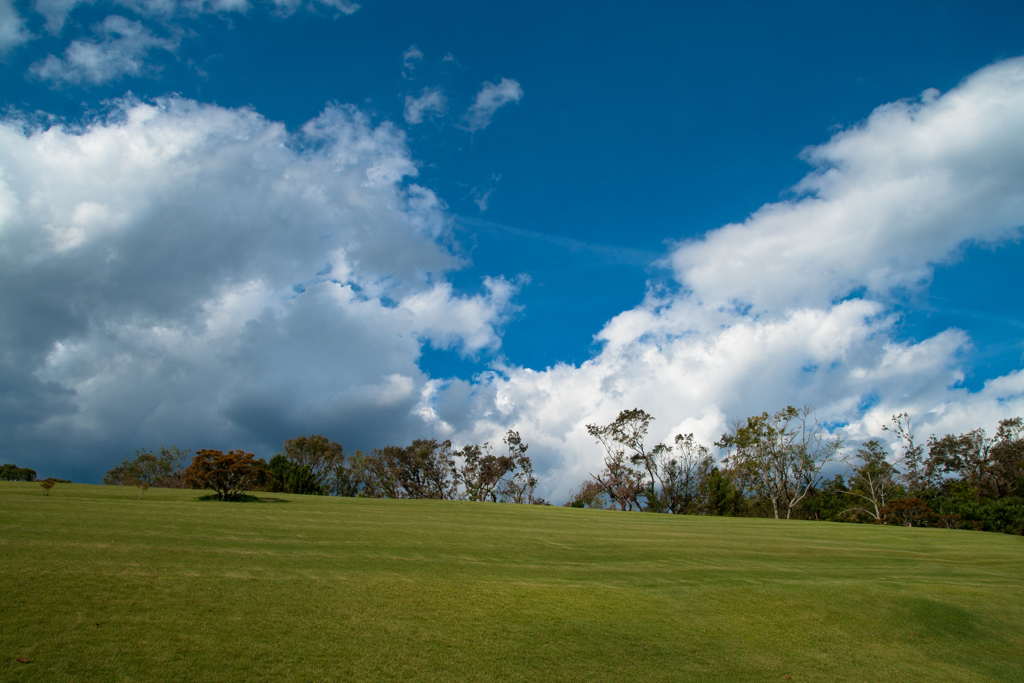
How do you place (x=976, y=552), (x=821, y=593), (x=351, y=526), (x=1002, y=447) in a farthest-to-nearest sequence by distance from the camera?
(x=1002, y=447) → (x=976, y=552) → (x=351, y=526) → (x=821, y=593)

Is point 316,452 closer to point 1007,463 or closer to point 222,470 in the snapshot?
point 222,470

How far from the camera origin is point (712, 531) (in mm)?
23844

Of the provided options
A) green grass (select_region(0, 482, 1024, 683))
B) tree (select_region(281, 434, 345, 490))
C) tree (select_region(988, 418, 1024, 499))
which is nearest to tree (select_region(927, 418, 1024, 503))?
tree (select_region(988, 418, 1024, 499))

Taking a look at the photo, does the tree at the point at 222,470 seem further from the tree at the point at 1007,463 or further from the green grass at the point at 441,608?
the tree at the point at 1007,463

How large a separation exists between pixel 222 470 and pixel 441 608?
18547 millimetres

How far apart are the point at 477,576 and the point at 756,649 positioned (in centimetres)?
528

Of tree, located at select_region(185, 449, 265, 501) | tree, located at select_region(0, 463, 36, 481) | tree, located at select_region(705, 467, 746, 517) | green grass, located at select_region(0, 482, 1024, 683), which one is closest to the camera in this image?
green grass, located at select_region(0, 482, 1024, 683)

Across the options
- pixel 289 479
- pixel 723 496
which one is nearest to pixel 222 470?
pixel 289 479

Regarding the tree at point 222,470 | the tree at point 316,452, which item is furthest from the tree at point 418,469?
the tree at point 222,470

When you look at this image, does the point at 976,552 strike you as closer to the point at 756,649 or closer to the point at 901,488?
the point at 756,649

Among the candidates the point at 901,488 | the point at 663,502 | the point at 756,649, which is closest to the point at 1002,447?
the point at 901,488

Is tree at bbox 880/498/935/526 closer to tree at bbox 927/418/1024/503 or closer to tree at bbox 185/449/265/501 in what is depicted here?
tree at bbox 927/418/1024/503

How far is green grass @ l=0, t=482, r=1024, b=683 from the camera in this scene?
652 centimetres

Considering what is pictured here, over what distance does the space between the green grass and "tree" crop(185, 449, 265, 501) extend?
6.68m
